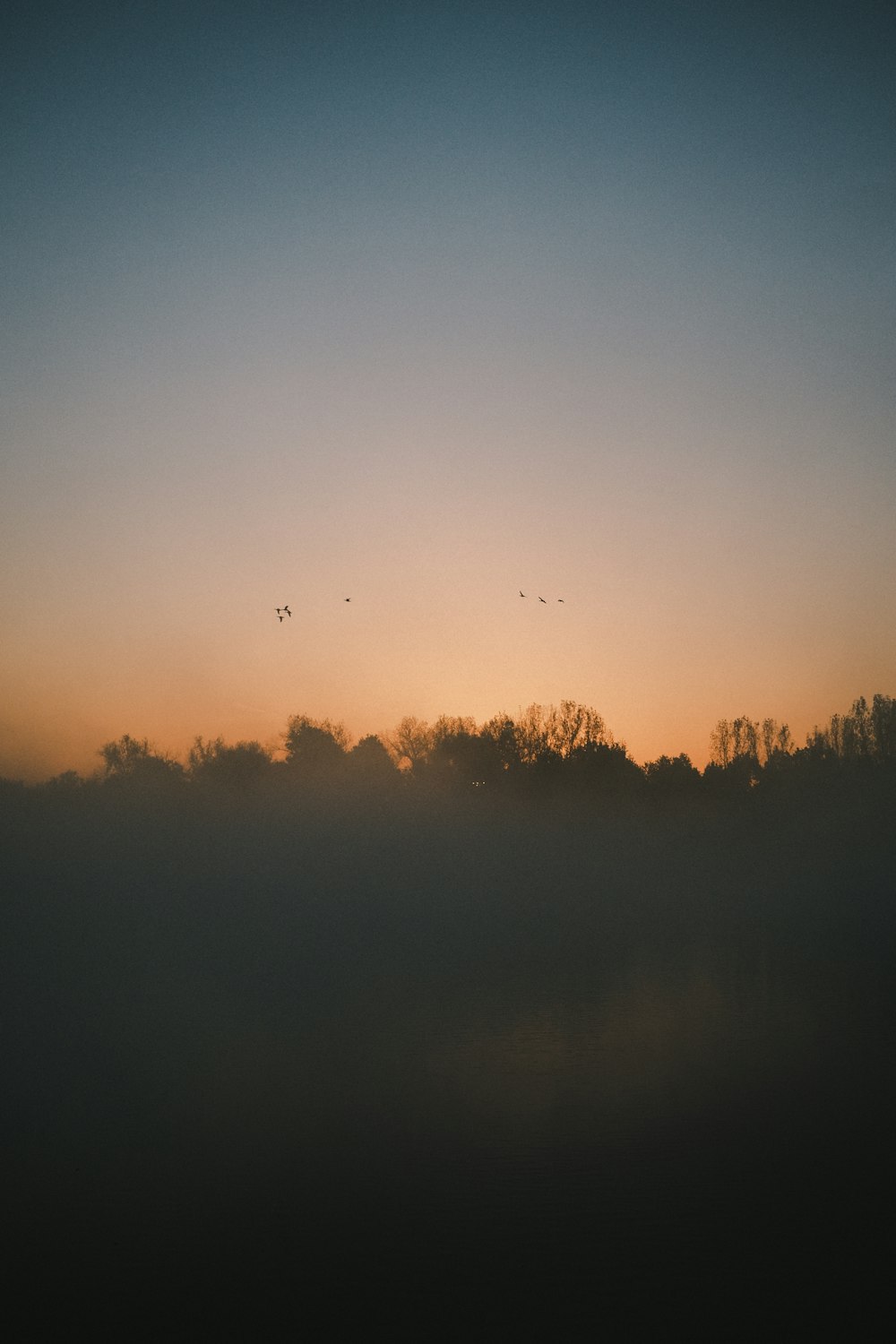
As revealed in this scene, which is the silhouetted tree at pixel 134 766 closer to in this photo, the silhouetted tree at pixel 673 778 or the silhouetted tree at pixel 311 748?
the silhouetted tree at pixel 311 748

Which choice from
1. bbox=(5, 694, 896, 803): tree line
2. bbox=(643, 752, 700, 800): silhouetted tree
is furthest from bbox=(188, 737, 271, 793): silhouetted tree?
bbox=(643, 752, 700, 800): silhouetted tree

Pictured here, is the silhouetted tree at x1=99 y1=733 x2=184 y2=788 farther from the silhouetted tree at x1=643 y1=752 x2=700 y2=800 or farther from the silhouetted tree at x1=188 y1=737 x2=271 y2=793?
the silhouetted tree at x1=643 y1=752 x2=700 y2=800

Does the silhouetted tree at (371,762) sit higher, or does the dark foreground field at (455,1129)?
the silhouetted tree at (371,762)

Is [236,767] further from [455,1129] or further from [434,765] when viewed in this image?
[455,1129]

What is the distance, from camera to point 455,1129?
22938 millimetres

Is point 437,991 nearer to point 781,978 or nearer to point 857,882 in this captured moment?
point 781,978

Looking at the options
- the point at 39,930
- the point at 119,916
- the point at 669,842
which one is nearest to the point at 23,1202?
the point at 39,930

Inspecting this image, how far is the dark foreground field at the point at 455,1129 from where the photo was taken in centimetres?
1480

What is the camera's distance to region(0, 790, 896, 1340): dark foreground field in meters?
14.8

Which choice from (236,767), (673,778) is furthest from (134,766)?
(673,778)

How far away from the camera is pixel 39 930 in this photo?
69250 mm

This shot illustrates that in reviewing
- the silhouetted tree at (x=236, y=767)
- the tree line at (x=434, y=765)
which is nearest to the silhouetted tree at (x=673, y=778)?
the tree line at (x=434, y=765)

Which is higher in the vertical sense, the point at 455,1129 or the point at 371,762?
the point at 371,762

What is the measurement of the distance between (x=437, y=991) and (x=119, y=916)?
4580 cm
